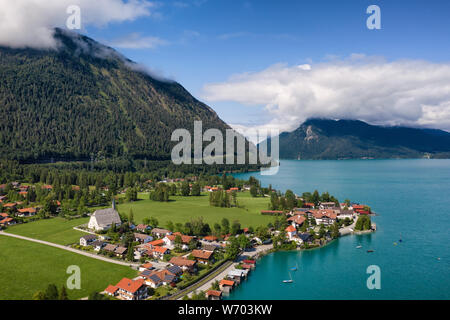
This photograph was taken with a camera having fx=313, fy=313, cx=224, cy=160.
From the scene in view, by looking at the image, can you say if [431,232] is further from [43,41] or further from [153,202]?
[43,41]

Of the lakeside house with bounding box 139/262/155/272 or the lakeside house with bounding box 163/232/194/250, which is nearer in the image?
the lakeside house with bounding box 139/262/155/272

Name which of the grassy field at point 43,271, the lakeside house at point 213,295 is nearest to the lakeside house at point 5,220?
the grassy field at point 43,271

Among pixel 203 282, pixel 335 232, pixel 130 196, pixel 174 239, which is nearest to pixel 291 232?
pixel 335 232

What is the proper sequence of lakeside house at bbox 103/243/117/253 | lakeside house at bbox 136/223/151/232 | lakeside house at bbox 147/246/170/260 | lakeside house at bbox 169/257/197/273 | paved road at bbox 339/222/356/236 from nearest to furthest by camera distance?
lakeside house at bbox 169/257/197/273 < lakeside house at bbox 147/246/170/260 < lakeside house at bbox 103/243/117/253 < lakeside house at bbox 136/223/151/232 < paved road at bbox 339/222/356/236

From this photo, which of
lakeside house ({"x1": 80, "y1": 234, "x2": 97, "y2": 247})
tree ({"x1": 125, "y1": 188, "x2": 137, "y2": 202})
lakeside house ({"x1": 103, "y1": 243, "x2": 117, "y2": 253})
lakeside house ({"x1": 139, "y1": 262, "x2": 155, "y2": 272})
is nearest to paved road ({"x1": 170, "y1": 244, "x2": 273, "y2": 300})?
lakeside house ({"x1": 139, "y1": 262, "x2": 155, "y2": 272})

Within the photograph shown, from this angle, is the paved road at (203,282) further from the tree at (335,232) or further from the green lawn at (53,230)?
the green lawn at (53,230)

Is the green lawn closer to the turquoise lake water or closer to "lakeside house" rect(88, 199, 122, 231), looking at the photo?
"lakeside house" rect(88, 199, 122, 231)

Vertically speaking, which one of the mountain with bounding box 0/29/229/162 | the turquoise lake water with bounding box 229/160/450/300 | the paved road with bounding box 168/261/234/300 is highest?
the mountain with bounding box 0/29/229/162

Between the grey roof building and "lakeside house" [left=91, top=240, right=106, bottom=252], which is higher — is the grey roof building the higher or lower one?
the higher one
